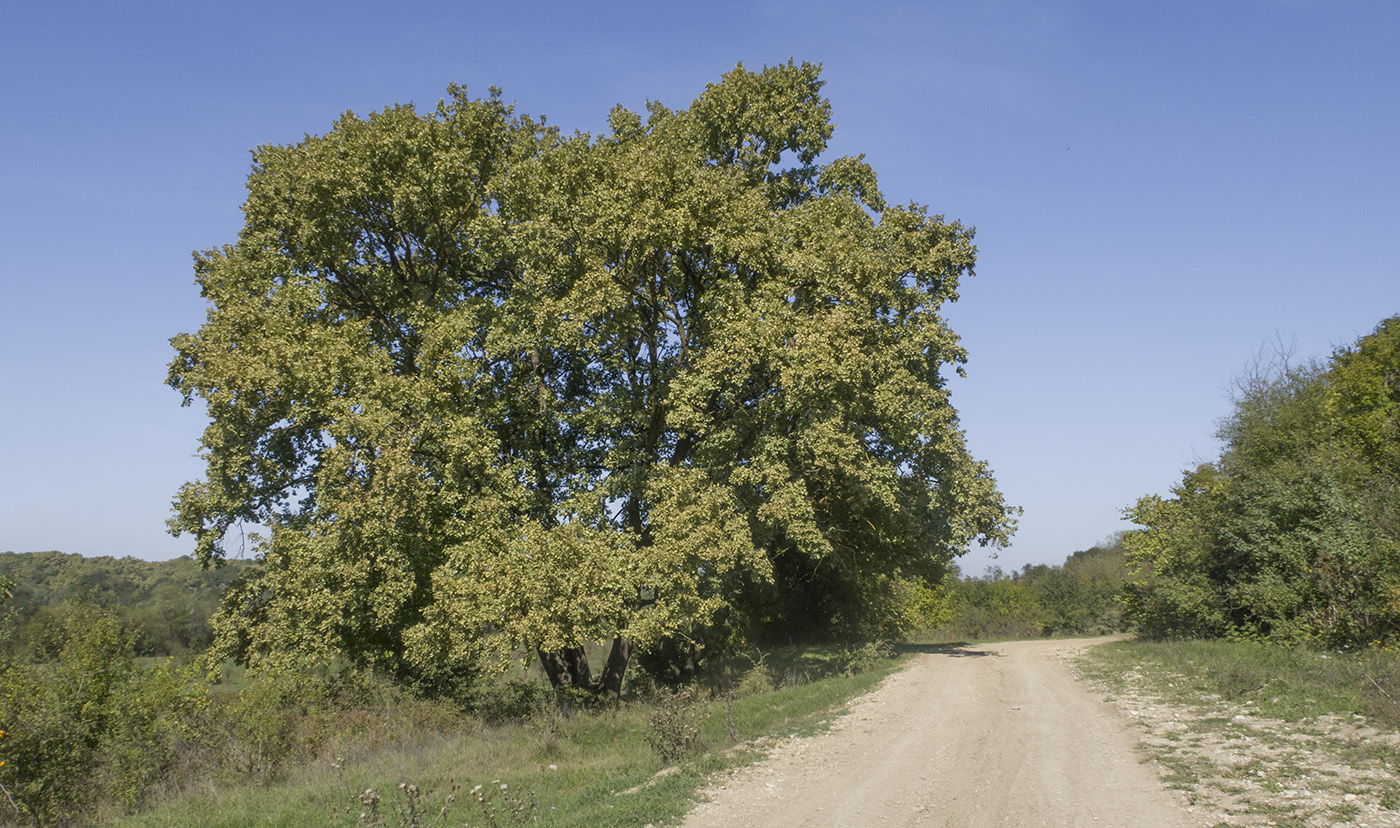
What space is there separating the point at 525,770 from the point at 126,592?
8623 cm

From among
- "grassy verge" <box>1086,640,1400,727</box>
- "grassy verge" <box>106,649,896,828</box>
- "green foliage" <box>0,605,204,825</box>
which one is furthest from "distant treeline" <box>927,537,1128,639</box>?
"green foliage" <box>0,605,204,825</box>

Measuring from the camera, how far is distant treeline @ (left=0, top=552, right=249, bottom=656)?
904 inches

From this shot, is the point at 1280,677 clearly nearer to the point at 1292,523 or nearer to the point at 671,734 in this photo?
the point at 1292,523

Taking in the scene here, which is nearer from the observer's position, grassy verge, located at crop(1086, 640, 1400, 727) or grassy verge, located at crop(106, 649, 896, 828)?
grassy verge, located at crop(106, 649, 896, 828)

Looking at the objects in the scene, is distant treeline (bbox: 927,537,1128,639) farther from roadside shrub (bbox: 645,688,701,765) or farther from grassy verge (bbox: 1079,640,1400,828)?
roadside shrub (bbox: 645,688,701,765)

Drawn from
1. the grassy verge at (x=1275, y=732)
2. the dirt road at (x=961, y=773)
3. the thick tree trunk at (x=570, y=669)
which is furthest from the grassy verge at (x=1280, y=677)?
the thick tree trunk at (x=570, y=669)

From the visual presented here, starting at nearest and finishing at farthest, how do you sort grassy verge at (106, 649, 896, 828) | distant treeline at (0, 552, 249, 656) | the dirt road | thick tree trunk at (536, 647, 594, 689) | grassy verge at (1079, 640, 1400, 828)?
grassy verge at (1079, 640, 1400, 828)
the dirt road
grassy verge at (106, 649, 896, 828)
thick tree trunk at (536, 647, 594, 689)
distant treeline at (0, 552, 249, 656)

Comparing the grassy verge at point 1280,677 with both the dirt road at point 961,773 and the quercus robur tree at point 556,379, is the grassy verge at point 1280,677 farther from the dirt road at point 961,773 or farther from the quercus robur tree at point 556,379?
the quercus robur tree at point 556,379

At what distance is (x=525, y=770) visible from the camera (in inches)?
441

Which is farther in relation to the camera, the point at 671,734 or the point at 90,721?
the point at 90,721

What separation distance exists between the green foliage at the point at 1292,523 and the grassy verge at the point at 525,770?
10.9 metres

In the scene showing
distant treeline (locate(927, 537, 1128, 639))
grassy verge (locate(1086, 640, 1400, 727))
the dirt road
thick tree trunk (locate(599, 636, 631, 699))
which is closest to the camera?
the dirt road

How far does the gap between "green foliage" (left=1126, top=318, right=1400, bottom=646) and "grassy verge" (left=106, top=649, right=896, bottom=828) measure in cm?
1092

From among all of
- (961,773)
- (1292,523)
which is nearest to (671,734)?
(961,773)
